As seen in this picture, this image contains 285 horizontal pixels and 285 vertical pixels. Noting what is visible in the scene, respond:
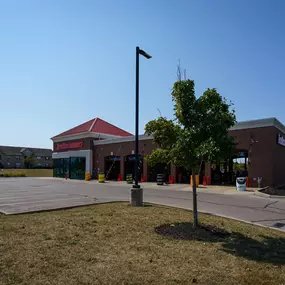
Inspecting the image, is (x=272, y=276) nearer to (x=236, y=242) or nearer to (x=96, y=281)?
(x=236, y=242)

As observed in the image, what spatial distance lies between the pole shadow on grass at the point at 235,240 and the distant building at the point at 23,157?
104 meters

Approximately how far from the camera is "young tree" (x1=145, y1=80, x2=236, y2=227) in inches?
278

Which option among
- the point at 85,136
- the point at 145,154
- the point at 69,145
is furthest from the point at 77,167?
the point at 145,154

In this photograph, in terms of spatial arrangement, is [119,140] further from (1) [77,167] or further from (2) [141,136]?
(1) [77,167]

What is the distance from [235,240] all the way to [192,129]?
2.79 meters

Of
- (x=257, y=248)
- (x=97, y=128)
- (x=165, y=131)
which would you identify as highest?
(x=97, y=128)

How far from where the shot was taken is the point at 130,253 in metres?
5.53

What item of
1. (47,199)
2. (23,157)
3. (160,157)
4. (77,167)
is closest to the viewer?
(160,157)

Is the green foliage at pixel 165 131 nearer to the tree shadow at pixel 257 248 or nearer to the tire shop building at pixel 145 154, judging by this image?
the tree shadow at pixel 257 248

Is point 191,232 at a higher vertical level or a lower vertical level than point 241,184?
lower

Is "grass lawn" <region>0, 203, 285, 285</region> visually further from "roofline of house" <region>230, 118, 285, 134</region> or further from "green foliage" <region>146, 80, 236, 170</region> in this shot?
"roofline of house" <region>230, 118, 285, 134</region>

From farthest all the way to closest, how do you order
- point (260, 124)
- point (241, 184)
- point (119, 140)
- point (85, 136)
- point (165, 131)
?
point (85, 136), point (119, 140), point (260, 124), point (241, 184), point (165, 131)

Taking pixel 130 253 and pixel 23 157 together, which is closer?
pixel 130 253

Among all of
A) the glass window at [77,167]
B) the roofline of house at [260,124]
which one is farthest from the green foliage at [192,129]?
the glass window at [77,167]
